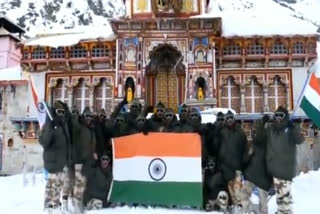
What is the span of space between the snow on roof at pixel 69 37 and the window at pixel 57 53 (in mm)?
396

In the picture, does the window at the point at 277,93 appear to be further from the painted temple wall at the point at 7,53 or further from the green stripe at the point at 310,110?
the painted temple wall at the point at 7,53

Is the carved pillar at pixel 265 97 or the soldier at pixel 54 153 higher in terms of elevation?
the carved pillar at pixel 265 97

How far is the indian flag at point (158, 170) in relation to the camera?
8898mm

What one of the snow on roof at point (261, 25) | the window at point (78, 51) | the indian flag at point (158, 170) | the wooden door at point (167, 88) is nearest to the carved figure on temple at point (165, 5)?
the snow on roof at point (261, 25)

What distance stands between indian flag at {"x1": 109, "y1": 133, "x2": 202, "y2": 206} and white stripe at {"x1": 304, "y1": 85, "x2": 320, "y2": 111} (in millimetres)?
2523

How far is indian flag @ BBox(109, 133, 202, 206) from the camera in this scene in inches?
350

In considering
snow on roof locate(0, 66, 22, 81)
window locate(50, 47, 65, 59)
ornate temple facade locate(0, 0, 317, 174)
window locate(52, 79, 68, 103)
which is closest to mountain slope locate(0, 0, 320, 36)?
snow on roof locate(0, 66, 22, 81)

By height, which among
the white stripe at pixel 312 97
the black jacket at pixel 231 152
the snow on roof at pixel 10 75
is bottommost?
the black jacket at pixel 231 152

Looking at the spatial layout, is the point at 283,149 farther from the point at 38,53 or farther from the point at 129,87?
the point at 38,53

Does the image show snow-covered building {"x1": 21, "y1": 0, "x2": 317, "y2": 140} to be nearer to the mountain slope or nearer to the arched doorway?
the arched doorway

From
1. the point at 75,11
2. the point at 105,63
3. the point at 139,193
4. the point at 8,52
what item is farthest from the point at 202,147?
the point at 75,11

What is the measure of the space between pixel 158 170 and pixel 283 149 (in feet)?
8.12

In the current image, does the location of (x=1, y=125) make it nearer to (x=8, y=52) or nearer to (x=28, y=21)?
(x=8, y=52)

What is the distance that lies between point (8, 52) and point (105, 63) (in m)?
14.2
